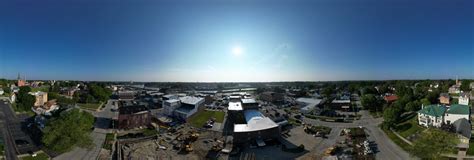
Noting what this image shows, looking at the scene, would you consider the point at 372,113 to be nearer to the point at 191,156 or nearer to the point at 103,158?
the point at 191,156

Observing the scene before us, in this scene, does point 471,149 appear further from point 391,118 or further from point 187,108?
point 187,108

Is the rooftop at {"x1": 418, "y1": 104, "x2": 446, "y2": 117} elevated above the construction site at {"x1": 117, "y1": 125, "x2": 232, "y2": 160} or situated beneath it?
elevated above

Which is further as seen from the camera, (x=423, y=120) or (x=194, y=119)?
(x=194, y=119)

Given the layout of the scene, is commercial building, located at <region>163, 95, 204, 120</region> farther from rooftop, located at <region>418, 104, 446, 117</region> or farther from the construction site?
rooftop, located at <region>418, 104, 446, 117</region>

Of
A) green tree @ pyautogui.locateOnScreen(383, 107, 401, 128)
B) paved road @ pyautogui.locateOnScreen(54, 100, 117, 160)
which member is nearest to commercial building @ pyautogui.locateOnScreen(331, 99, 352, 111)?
green tree @ pyautogui.locateOnScreen(383, 107, 401, 128)

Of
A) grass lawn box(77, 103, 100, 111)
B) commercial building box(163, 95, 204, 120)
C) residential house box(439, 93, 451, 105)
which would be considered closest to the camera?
commercial building box(163, 95, 204, 120)

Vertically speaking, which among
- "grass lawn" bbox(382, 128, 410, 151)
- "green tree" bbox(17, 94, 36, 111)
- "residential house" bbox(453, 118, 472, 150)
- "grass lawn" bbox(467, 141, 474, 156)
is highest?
"green tree" bbox(17, 94, 36, 111)

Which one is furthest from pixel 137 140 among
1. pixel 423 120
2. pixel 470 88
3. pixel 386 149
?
pixel 470 88
